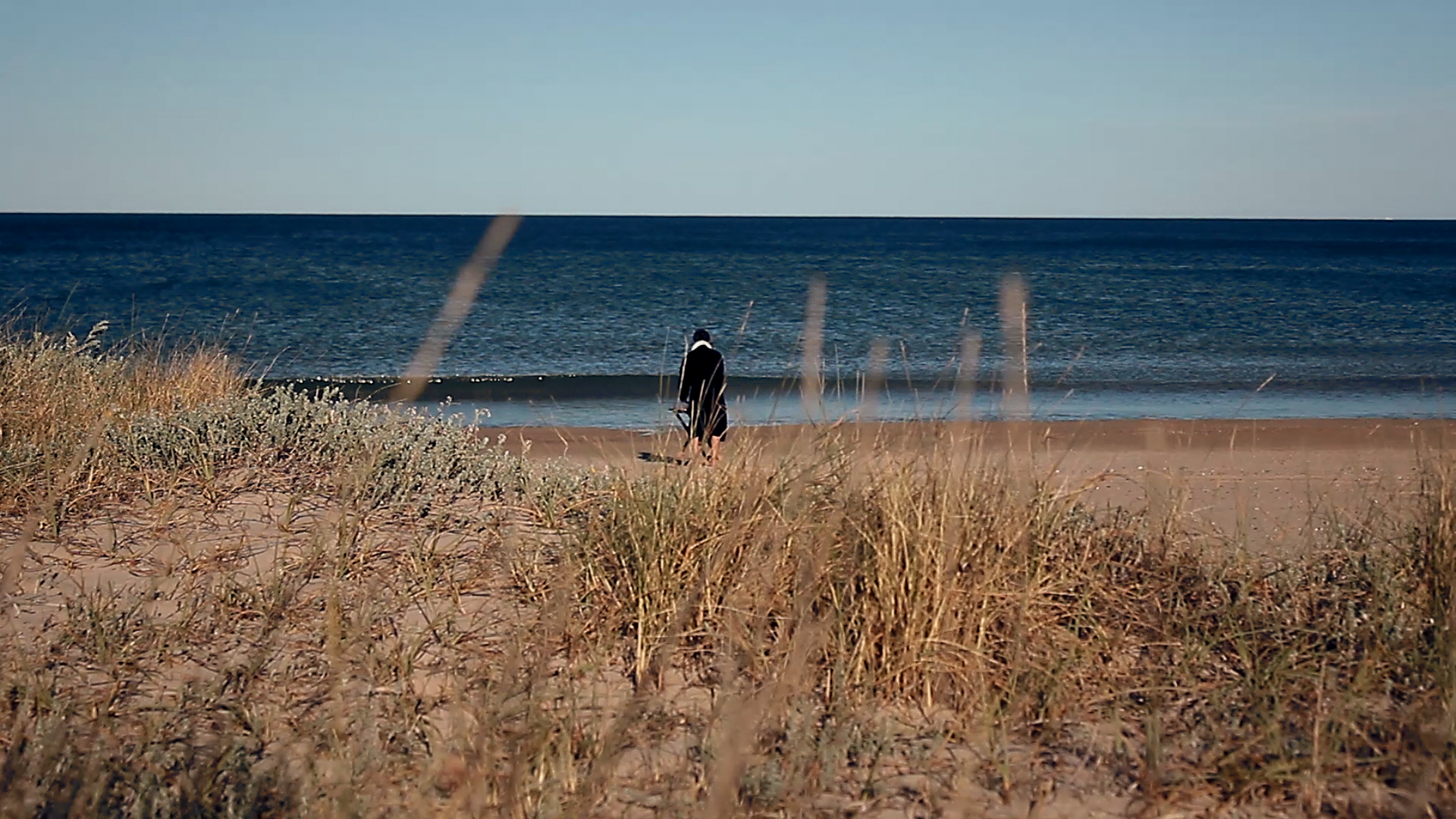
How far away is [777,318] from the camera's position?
32688 millimetres

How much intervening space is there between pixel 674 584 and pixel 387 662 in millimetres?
996

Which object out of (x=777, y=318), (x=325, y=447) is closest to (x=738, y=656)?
(x=325, y=447)

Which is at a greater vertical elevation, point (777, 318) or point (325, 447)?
point (325, 447)

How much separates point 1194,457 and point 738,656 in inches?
308

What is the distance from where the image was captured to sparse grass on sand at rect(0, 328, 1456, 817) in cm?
343

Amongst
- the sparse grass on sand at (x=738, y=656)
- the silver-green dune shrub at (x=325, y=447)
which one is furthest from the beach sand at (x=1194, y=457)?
the silver-green dune shrub at (x=325, y=447)

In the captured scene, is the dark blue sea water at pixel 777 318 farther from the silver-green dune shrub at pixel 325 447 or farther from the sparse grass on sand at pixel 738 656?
the silver-green dune shrub at pixel 325 447

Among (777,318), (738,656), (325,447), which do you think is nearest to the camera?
(738,656)

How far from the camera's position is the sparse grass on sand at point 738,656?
343 centimetres

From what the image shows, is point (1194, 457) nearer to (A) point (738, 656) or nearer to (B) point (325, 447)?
(B) point (325, 447)

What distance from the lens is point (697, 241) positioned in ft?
309

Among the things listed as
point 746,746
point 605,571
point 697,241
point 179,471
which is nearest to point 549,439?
point 179,471

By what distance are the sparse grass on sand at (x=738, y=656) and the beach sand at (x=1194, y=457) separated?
6.2 inches

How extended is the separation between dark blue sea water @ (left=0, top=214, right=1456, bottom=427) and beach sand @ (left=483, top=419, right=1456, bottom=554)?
35cm
